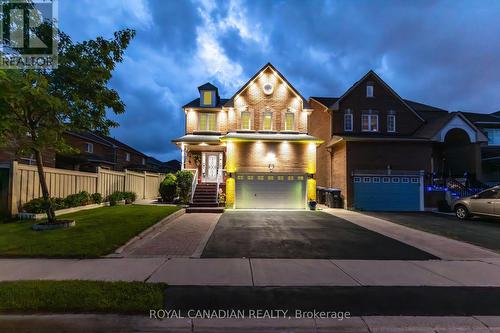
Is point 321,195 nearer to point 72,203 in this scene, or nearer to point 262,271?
point 72,203

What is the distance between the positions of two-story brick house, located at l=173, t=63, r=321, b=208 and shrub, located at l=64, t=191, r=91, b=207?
25.5ft

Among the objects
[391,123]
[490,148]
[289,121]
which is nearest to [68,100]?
[289,121]

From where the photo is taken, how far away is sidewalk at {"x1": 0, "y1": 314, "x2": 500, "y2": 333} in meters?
4.35

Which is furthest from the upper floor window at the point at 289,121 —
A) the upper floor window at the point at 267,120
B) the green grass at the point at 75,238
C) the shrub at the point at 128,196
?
the green grass at the point at 75,238

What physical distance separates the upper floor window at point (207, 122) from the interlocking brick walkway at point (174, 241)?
11.5 meters

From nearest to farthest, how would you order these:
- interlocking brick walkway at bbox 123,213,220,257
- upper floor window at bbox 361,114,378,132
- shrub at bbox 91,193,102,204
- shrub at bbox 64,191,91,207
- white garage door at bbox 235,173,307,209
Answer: interlocking brick walkway at bbox 123,213,220,257, shrub at bbox 64,191,91,207, shrub at bbox 91,193,102,204, white garage door at bbox 235,173,307,209, upper floor window at bbox 361,114,378,132

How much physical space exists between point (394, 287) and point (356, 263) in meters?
1.75

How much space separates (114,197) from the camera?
18.7 metres

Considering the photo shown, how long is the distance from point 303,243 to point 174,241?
407cm

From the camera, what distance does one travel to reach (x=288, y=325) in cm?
446

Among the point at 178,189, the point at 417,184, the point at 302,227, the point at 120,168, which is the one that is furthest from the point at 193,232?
the point at 120,168

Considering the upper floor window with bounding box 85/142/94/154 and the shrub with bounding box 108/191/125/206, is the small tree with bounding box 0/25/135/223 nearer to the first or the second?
the shrub with bounding box 108/191/125/206

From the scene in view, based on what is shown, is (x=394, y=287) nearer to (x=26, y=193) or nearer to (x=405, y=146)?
(x=26, y=193)

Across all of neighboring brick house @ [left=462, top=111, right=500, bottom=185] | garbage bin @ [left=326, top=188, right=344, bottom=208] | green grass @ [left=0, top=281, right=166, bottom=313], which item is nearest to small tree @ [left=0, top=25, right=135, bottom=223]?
green grass @ [left=0, top=281, right=166, bottom=313]
